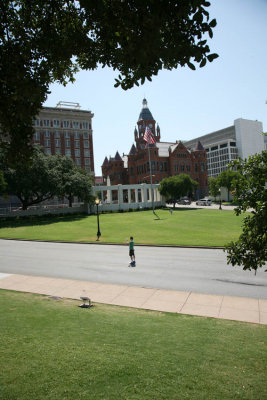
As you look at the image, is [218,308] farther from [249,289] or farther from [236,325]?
[249,289]

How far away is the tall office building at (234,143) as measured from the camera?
150250 mm

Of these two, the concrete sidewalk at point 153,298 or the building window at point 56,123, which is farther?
the building window at point 56,123

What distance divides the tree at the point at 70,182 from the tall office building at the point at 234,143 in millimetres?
100526

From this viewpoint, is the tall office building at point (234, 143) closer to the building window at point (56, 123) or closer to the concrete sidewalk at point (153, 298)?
the building window at point (56, 123)

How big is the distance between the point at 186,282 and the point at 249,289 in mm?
2936

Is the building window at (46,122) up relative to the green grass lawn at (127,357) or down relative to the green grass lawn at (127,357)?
up

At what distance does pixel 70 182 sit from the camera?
178 ft

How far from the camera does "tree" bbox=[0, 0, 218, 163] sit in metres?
5.07

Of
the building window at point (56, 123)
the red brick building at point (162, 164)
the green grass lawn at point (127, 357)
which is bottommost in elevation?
the green grass lawn at point (127, 357)

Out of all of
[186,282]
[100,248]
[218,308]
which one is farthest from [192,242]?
[218,308]

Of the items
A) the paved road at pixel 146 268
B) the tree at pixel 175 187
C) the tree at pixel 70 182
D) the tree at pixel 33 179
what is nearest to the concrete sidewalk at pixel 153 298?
the paved road at pixel 146 268

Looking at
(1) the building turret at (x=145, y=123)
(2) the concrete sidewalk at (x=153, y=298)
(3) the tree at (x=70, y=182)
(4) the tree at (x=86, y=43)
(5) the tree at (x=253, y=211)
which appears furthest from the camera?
(1) the building turret at (x=145, y=123)

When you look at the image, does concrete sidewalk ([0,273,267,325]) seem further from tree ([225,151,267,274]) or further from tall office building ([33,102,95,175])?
tall office building ([33,102,95,175])

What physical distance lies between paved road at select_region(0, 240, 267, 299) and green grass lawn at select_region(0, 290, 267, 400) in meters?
4.28
